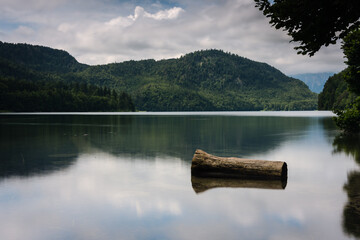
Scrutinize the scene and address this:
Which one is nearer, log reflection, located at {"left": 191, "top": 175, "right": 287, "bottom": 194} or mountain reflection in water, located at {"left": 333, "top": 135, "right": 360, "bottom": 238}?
mountain reflection in water, located at {"left": 333, "top": 135, "right": 360, "bottom": 238}

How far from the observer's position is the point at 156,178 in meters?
16.0

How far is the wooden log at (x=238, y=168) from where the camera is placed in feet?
49.6

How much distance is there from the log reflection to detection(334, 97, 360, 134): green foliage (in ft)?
83.3

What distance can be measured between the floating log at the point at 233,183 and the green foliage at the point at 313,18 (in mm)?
6590

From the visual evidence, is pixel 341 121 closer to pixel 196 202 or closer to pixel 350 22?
pixel 350 22

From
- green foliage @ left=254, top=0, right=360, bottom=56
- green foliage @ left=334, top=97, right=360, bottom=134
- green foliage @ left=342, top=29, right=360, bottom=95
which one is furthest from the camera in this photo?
green foliage @ left=334, top=97, right=360, bottom=134

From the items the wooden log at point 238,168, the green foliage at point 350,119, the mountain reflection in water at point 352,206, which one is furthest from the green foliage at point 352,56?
the wooden log at point 238,168

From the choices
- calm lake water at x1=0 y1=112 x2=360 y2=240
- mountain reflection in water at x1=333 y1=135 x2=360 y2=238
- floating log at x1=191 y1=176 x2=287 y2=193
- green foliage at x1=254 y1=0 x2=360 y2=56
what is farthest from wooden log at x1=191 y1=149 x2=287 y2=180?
green foliage at x1=254 y1=0 x2=360 y2=56

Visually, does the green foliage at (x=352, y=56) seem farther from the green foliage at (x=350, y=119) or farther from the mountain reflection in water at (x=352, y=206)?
the mountain reflection in water at (x=352, y=206)

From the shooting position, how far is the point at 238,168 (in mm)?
15422

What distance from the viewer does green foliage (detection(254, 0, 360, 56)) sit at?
1298 centimetres

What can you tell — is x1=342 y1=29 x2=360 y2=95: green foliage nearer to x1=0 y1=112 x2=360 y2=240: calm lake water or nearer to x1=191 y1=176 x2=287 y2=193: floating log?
x1=0 y1=112 x2=360 y2=240: calm lake water

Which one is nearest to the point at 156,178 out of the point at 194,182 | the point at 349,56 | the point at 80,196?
the point at 194,182

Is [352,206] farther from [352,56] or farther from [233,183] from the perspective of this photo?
[352,56]
